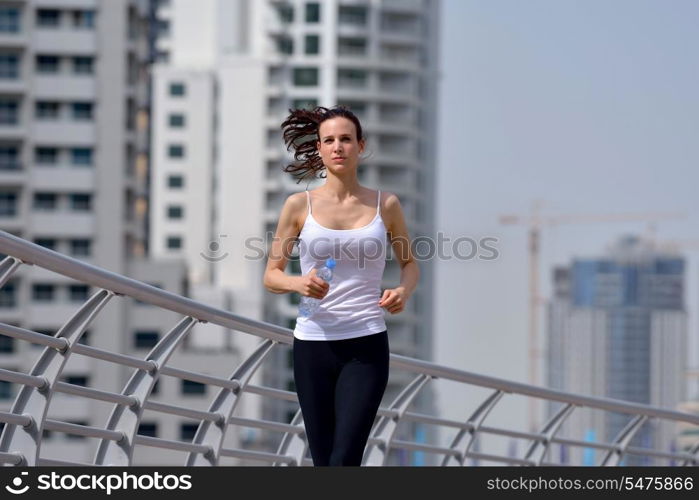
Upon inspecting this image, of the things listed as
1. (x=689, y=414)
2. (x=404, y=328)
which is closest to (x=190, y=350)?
(x=404, y=328)

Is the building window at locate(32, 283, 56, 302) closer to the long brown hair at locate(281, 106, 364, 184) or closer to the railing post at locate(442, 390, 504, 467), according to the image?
the railing post at locate(442, 390, 504, 467)

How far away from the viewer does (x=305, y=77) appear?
108 m

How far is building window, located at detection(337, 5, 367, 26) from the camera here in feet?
349

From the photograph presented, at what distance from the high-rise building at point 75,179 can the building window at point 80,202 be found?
0.15ft

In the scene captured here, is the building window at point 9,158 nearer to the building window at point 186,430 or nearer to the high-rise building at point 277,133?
the building window at point 186,430

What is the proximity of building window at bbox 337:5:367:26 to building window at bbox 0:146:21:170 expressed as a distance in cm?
2762

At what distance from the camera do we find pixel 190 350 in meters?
85.4

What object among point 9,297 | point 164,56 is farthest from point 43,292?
point 164,56

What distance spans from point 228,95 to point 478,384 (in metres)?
104

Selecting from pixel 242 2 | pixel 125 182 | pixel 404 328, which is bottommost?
pixel 404 328

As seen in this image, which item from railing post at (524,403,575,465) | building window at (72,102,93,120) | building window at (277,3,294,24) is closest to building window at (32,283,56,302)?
building window at (72,102,93,120)

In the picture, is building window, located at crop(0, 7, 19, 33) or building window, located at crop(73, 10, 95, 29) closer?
building window, located at crop(0, 7, 19, 33)

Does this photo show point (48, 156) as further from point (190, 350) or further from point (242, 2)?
point (242, 2)
